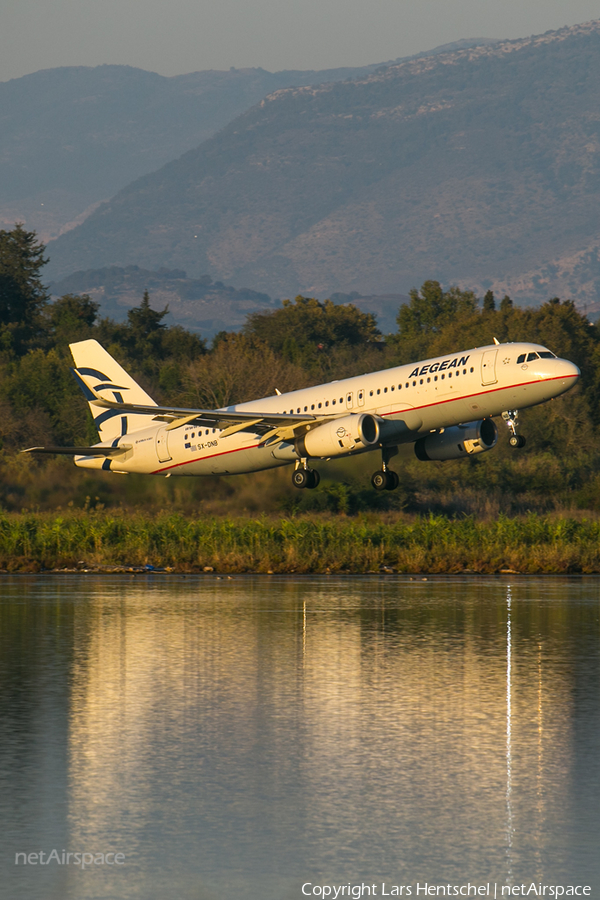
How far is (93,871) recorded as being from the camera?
10.1 meters

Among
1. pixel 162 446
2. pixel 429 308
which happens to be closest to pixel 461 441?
pixel 162 446

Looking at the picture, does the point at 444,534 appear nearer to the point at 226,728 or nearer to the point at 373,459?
the point at 373,459

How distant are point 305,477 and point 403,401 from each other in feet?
17.6

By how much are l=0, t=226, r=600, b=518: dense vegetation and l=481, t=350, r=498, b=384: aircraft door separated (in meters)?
12.5

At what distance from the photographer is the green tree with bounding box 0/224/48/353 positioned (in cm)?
12569

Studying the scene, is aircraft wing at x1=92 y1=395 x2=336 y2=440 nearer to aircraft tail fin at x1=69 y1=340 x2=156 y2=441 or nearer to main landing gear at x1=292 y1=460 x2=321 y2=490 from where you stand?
main landing gear at x1=292 y1=460 x2=321 y2=490

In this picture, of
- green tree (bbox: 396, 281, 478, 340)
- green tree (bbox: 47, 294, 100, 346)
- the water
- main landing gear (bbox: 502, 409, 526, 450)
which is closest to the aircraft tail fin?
main landing gear (bbox: 502, 409, 526, 450)

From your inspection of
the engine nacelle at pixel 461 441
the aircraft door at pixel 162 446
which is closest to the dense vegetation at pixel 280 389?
the aircraft door at pixel 162 446

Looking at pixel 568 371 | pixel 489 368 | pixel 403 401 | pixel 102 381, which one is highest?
pixel 102 381

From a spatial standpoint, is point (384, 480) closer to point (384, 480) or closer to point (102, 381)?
point (384, 480)

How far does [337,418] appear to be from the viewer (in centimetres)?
4472

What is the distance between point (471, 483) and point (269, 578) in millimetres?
29046

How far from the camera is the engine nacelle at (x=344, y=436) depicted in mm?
42781

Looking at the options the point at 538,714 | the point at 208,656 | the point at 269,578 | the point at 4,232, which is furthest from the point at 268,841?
the point at 4,232
